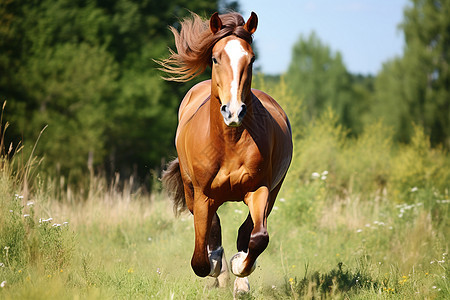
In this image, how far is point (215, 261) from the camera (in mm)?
5551

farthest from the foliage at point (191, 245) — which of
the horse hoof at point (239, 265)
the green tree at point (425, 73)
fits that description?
the green tree at point (425, 73)

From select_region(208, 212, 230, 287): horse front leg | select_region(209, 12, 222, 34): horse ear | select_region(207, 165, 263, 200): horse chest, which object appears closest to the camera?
select_region(209, 12, 222, 34): horse ear

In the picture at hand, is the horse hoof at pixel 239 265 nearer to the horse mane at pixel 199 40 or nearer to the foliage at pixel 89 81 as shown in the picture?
the horse mane at pixel 199 40

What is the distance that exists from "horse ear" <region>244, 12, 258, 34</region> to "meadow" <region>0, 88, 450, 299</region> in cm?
245

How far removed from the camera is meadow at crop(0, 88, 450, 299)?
5438 millimetres

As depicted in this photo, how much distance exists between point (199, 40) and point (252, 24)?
0.52 meters

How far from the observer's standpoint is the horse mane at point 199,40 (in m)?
4.64

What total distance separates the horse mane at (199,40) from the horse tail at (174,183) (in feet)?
5.03

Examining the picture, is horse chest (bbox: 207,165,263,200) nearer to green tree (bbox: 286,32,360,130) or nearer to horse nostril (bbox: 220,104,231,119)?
horse nostril (bbox: 220,104,231,119)

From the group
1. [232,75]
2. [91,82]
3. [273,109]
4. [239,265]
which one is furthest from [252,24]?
[91,82]

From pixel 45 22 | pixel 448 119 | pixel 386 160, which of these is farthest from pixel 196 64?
pixel 448 119

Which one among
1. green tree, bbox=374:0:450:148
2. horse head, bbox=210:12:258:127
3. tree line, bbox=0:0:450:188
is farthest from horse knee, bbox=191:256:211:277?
green tree, bbox=374:0:450:148

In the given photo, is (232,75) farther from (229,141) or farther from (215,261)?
(215,261)

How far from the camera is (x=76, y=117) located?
2353 cm
